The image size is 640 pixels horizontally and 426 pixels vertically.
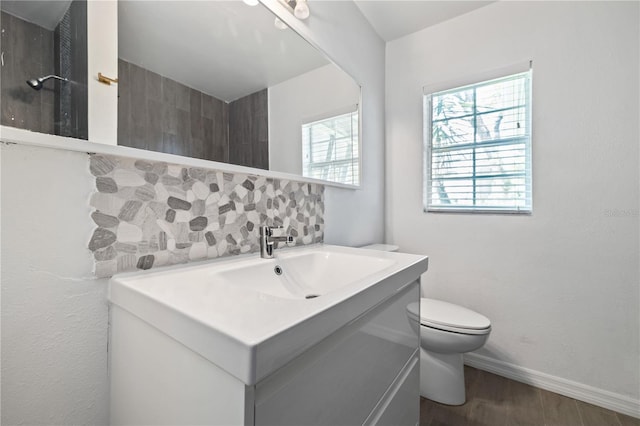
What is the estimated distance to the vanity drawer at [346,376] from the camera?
41 cm

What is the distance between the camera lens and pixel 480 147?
68.7 inches

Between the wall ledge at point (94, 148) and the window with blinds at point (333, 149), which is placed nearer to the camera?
the wall ledge at point (94, 148)

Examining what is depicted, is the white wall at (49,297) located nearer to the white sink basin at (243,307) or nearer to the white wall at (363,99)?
the white sink basin at (243,307)

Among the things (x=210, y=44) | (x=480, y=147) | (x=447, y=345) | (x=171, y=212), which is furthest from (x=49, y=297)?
(x=480, y=147)

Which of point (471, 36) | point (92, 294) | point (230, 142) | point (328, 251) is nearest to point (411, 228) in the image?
point (328, 251)

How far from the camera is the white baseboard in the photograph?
1354mm

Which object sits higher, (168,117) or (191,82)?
(191,82)

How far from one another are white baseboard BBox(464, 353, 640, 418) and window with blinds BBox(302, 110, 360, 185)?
4.51ft

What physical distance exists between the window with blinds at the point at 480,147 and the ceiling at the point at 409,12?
18.6 inches

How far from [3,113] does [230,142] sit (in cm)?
51

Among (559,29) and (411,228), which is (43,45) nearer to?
(411,228)

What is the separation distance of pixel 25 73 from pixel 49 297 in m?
0.46

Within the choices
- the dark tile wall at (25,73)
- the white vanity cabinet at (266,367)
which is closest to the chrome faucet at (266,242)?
the white vanity cabinet at (266,367)

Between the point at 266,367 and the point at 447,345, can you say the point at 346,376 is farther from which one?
the point at 447,345
